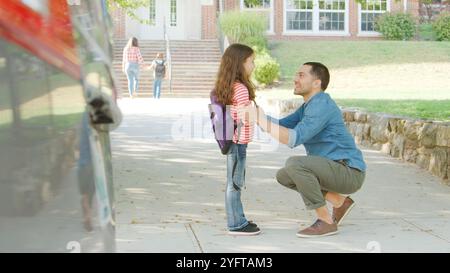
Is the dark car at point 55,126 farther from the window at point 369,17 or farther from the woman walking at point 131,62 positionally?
the window at point 369,17

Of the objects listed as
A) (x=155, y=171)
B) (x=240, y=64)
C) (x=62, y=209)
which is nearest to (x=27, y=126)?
(x=62, y=209)

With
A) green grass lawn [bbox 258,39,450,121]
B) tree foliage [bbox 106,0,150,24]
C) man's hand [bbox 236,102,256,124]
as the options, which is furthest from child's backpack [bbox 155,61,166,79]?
man's hand [bbox 236,102,256,124]

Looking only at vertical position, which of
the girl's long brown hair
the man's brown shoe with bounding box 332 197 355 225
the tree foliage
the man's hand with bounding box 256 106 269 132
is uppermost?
the tree foliage

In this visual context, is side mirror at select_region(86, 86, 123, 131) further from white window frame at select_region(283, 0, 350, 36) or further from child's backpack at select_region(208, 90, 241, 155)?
white window frame at select_region(283, 0, 350, 36)

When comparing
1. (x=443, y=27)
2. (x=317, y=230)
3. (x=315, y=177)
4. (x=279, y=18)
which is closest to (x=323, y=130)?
(x=315, y=177)

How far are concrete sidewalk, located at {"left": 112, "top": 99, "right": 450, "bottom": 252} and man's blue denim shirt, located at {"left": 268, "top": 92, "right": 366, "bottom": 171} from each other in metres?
0.61

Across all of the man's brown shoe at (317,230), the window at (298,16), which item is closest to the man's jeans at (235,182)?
the man's brown shoe at (317,230)

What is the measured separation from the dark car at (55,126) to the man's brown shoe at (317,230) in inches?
164

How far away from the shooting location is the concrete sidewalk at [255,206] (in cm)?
569

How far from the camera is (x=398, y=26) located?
108ft

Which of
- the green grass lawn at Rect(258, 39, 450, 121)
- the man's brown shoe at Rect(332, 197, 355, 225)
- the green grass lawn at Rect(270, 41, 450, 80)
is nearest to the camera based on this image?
the man's brown shoe at Rect(332, 197, 355, 225)

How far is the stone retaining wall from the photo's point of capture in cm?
887

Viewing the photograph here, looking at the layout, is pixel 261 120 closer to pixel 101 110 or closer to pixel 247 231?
pixel 247 231

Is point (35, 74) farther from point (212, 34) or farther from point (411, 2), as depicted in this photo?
point (411, 2)
